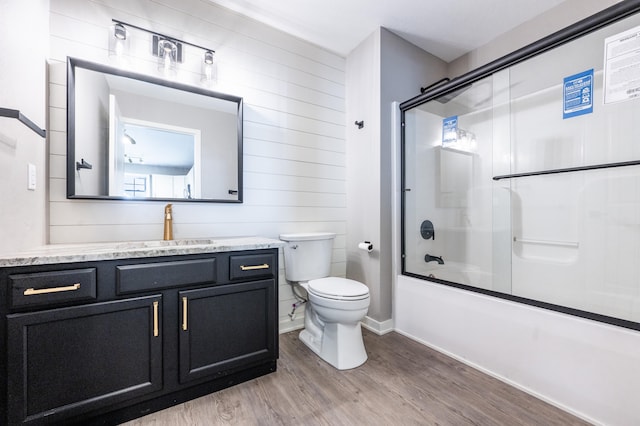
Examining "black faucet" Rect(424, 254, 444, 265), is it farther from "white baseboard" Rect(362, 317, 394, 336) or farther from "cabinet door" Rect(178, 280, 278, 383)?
"cabinet door" Rect(178, 280, 278, 383)

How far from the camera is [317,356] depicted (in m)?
1.93

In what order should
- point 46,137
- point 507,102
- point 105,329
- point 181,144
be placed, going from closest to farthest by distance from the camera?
point 105,329
point 46,137
point 181,144
point 507,102

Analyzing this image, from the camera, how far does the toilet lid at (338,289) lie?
1.74 m

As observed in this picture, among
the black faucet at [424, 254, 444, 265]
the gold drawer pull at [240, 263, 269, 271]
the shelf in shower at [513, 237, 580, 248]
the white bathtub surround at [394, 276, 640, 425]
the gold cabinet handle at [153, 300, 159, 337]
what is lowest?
the white bathtub surround at [394, 276, 640, 425]

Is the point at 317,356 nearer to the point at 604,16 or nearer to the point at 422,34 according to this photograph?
the point at 604,16

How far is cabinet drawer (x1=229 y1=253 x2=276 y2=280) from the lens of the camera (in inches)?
61.9

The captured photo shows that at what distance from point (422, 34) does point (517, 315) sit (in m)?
2.36

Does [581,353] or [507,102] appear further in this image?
[507,102]

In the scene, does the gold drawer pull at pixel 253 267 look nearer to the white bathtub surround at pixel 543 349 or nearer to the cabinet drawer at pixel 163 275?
the cabinet drawer at pixel 163 275

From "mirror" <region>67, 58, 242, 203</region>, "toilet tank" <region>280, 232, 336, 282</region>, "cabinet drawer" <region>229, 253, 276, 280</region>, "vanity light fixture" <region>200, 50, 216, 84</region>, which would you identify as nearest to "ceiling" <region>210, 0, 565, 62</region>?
"vanity light fixture" <region>200, 50, 216, 84</region>

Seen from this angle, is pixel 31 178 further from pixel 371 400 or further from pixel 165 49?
pixel 371 400

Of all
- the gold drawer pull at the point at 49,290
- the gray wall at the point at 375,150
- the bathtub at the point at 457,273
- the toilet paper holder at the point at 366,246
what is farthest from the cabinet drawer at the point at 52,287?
the bathtub at the point at 457,273

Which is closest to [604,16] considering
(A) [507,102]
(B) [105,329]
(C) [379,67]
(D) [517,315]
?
(A) [507,102]

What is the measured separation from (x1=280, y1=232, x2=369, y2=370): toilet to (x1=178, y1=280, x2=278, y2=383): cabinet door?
35 cm
